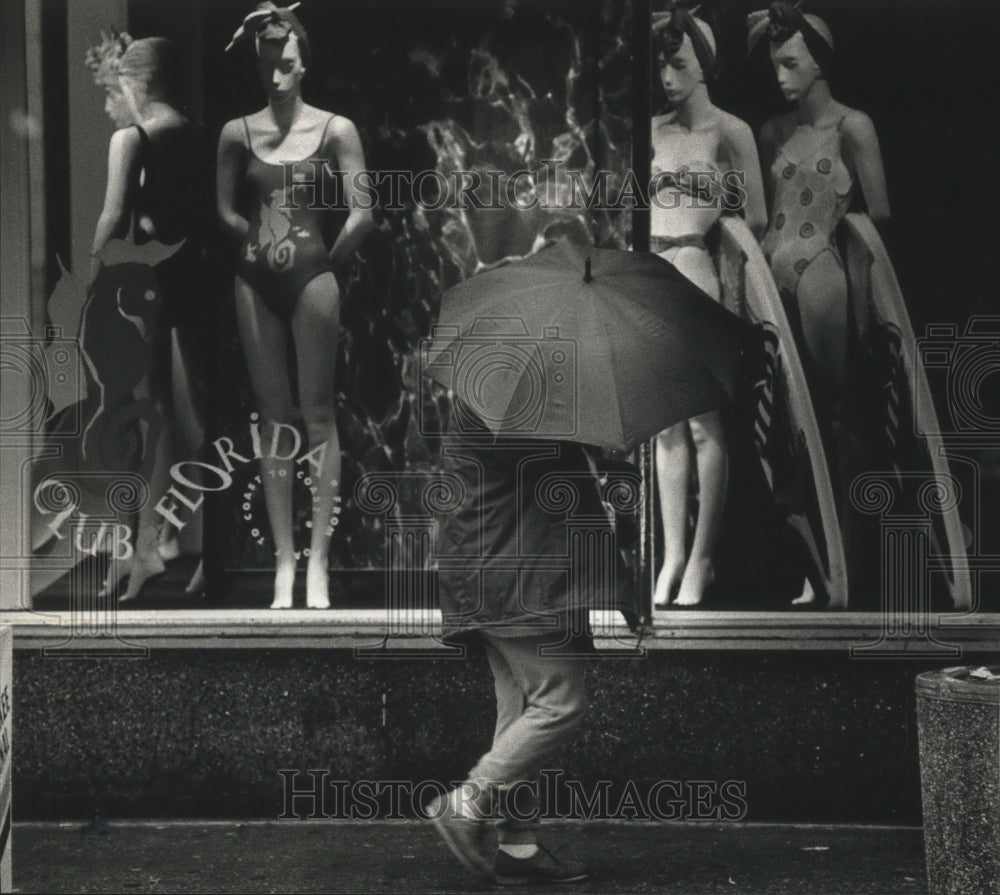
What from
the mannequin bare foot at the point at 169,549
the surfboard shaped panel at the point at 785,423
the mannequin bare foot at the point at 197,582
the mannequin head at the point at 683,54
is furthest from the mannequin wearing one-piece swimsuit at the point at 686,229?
the mannequin bare foot at the point at 169,549

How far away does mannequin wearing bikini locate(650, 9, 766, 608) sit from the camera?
691 centimetres

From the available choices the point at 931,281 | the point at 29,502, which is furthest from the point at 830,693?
the point at 29,502

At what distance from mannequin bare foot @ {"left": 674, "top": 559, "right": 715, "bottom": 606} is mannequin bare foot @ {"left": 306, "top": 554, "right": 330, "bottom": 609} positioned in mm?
1448

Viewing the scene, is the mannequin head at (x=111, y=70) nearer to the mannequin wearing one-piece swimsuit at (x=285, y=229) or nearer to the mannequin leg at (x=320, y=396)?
the mannequin wearing one-piece swimsuit at (x=285, y=229)

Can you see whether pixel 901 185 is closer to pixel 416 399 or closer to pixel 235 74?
pixel 416 399

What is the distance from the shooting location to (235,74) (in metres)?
7.04

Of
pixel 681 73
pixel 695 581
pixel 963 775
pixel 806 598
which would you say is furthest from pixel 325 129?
pixel 963 775

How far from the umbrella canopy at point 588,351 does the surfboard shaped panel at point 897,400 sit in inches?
62.7

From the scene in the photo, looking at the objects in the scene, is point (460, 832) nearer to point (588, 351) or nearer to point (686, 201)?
point (588, 351)

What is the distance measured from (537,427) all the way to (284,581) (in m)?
2.26

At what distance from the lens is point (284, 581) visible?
7.08 m

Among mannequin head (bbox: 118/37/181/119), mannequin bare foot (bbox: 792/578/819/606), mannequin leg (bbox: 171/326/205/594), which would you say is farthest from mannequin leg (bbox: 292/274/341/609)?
mannequin bare foot (bbox: 792/578/819/606)

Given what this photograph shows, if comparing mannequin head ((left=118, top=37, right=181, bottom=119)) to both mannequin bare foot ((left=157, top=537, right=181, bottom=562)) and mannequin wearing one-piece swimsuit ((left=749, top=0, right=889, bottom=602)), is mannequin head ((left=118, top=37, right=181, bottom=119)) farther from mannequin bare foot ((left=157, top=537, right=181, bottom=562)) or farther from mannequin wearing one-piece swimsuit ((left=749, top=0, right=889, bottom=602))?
mannequin wearing one-piece swimsuit ((left=749, top=0, right=889, bottom=602))

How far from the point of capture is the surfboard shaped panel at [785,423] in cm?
699
